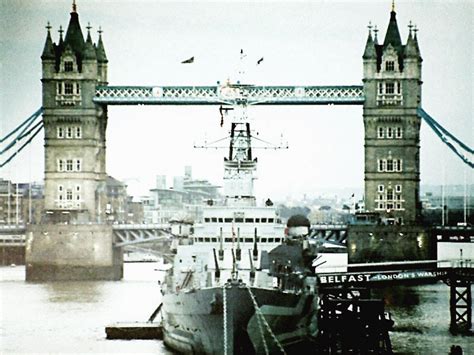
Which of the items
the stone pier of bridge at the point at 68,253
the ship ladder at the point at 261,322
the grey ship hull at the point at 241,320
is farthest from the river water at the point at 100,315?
the ship ladder at the point at 261,322

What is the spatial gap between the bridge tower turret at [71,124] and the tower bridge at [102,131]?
4 cm

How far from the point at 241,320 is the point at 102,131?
3082 cm

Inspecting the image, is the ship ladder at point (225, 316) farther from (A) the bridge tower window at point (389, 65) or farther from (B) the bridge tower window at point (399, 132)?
(A) the bridge tower window at point (389, 65)

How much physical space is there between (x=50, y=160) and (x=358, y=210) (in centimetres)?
1367

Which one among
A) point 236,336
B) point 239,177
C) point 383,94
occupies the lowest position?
point 236,336

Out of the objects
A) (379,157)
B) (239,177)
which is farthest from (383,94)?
(239,177)

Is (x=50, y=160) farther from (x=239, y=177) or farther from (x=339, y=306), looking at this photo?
(x=339, y=306)

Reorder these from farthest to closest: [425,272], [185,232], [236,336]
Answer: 1. [425,272]
2. [185,232]
3. [236,336]

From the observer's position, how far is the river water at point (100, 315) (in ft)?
130

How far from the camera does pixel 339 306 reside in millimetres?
39562

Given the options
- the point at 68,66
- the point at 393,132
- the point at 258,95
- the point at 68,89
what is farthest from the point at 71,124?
the point at 393,132

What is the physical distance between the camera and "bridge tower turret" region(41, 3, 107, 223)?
63.5 meters

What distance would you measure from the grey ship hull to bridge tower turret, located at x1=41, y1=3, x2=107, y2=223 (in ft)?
86.7

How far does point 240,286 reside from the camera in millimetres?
35094
